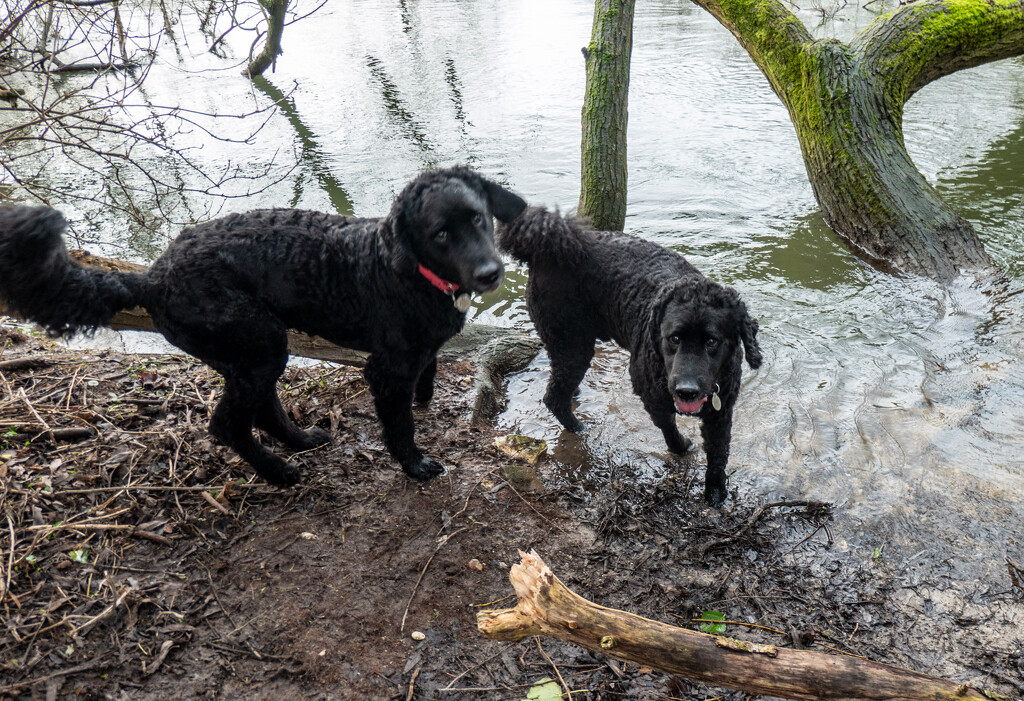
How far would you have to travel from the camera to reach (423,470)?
3.98 metres

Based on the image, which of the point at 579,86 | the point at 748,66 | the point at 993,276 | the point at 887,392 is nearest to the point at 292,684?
the point at 887,392

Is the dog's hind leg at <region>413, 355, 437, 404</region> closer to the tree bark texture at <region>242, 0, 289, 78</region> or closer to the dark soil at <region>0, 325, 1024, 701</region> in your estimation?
the dark soil at <region>0, 325, 1024, 701</region>

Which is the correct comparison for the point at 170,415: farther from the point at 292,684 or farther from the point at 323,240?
the point at 292,684

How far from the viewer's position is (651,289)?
13.2 ft

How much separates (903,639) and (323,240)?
140 inches

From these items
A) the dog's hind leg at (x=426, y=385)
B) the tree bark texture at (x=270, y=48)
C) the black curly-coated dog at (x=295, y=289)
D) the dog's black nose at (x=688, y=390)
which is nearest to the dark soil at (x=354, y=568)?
the dog's hind leg at (x=426, y=385)

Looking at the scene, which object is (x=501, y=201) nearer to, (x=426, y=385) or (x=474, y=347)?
(x=426, y=385)

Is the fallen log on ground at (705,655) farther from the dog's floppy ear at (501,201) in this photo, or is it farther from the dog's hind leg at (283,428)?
the dog's floppy ear at (501,201)

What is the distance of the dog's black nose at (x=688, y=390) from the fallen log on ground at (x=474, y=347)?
1.81 metres

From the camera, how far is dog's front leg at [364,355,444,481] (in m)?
3.78

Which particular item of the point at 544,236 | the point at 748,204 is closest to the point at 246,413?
the point at 544,236

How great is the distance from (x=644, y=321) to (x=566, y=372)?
0.88 m

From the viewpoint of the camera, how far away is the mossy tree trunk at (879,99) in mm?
6609

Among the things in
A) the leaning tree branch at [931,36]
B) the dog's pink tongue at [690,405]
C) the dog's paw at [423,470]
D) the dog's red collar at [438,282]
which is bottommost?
the dog's paw at [423,470]
